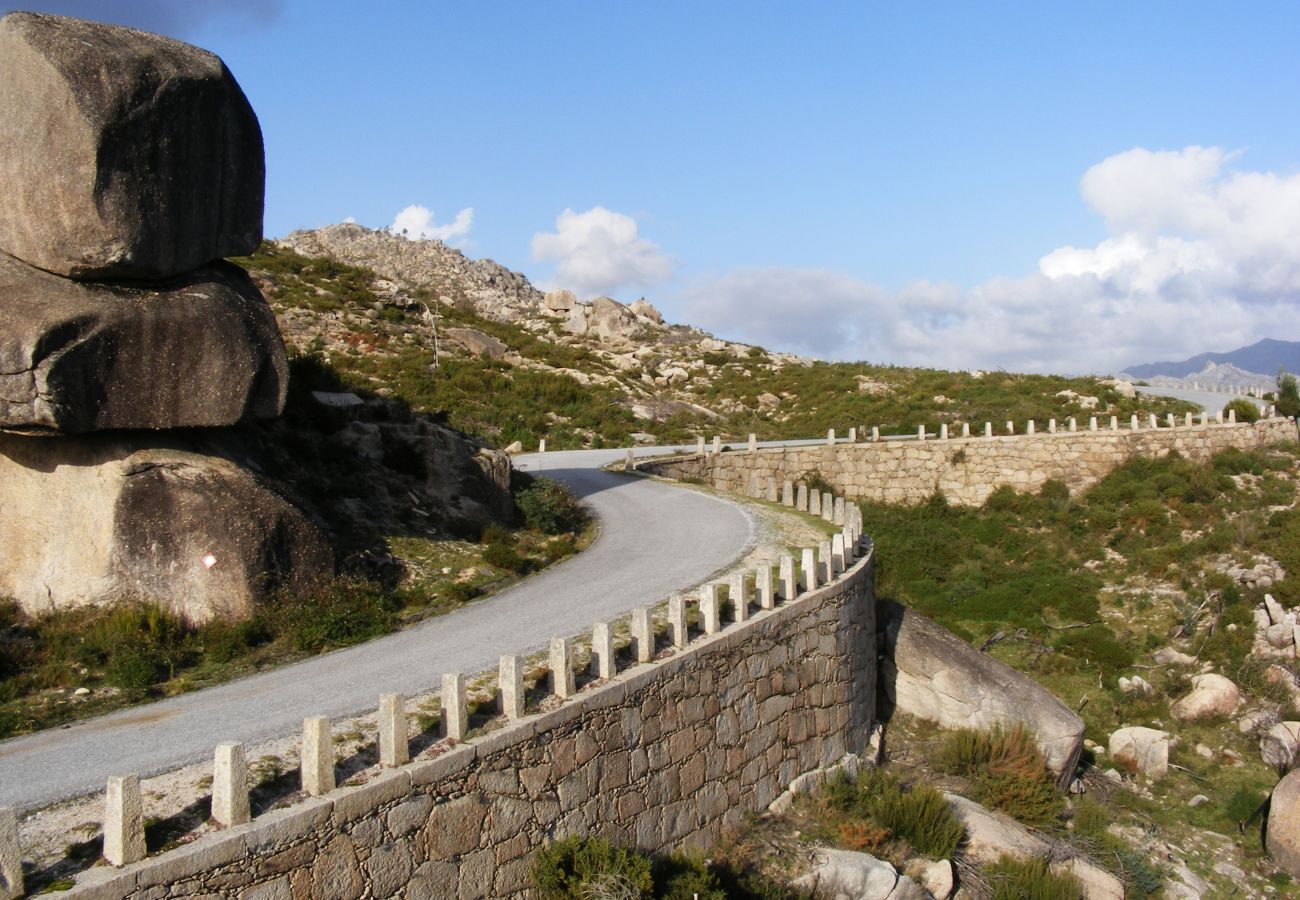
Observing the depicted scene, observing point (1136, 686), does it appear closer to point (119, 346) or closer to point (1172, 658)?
point (1172, 658)

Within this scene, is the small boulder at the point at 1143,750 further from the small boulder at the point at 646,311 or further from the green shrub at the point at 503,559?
the small boulder at the point at 646,311

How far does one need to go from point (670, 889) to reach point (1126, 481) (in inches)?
1136

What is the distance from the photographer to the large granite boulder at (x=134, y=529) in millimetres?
12617

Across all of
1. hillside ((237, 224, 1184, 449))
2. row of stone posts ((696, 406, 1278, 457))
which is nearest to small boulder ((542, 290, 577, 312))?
hillside ((237, 224, 1184, 449))

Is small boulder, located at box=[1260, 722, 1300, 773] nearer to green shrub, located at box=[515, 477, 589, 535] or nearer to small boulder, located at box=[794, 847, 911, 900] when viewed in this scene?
small boulder, located at box=[794, 847, 911, 900]

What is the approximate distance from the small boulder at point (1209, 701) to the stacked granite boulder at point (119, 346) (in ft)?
57.3

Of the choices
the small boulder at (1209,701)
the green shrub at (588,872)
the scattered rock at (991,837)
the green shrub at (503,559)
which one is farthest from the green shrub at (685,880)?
the small boulder at (1209,701)

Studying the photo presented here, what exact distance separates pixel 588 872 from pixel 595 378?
40.8m

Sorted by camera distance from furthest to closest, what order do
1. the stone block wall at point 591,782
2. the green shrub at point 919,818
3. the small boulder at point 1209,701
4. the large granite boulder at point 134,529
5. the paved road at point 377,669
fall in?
the small boulder at point 1209,701 < the green shrub at point 919,818 < the large granite boulder at point 134,529 < the paved road at point 377,669 < the stone block wall at point 591,782

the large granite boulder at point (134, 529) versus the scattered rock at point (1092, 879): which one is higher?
the large granite boulder at point (134, 529)

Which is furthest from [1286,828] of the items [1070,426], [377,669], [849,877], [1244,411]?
[1244,411]

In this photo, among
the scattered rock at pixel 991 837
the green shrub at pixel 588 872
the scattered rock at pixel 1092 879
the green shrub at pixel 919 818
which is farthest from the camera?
the scattered rock at pixel 1092 879

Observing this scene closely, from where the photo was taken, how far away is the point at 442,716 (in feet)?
29.8

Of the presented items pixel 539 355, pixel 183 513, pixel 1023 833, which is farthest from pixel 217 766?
pixel 539 355
